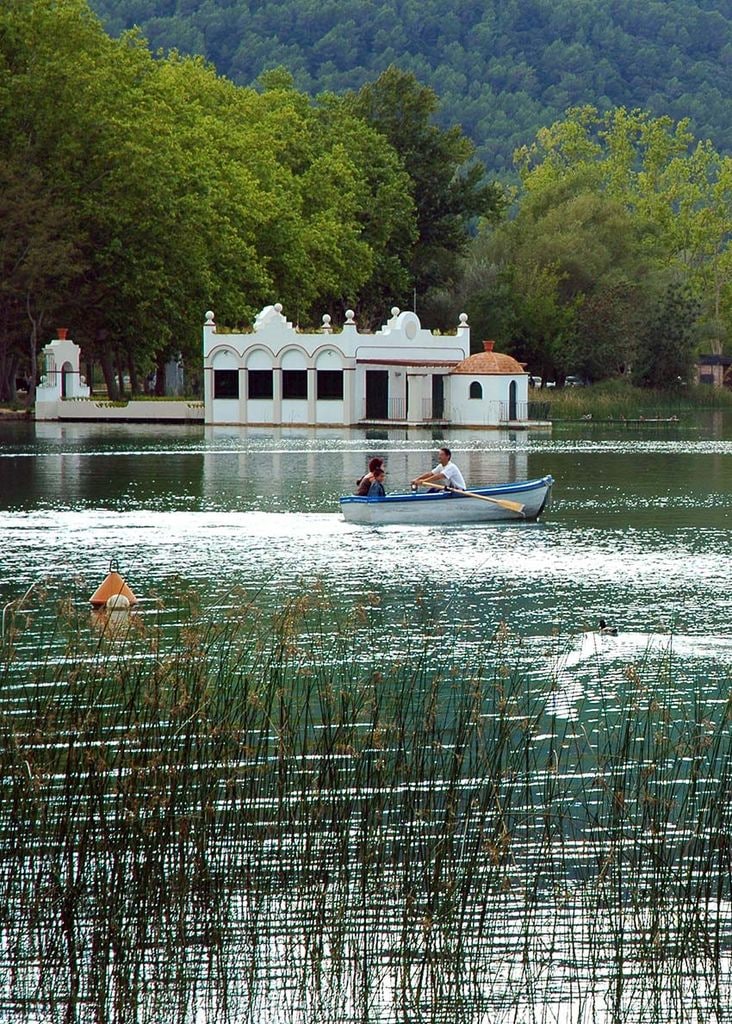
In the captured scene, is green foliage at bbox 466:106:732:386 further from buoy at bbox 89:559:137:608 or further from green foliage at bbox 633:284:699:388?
buoy at bbox 89:559:137:608

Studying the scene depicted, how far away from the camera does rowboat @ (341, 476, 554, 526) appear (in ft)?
98.3

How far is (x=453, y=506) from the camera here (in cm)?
3058

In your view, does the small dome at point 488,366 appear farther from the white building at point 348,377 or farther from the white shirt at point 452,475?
the white shirt at point 452,475

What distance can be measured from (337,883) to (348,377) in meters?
67.5

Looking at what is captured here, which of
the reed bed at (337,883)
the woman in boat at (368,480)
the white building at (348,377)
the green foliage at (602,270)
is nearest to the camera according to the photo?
the reed bed at (337,883)

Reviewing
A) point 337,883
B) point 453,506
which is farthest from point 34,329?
point 337,883

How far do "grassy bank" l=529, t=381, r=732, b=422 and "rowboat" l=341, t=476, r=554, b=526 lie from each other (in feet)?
173

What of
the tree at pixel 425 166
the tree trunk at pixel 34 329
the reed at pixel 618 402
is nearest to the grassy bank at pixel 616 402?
the reed at pixel 618 402

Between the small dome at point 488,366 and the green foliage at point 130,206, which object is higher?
the green foliage at point 130,206

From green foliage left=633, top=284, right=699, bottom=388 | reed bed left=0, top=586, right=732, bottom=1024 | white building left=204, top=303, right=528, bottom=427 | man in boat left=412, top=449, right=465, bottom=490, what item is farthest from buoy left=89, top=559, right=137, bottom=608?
green foliage left=633, top=284, right=699, bottom=388

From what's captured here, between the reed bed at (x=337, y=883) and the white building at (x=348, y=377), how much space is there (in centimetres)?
6490

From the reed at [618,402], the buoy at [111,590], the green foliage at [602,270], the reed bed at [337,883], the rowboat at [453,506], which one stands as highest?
the green foliage at [602,270]

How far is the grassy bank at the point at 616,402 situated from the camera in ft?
287

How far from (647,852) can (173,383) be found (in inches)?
4240
